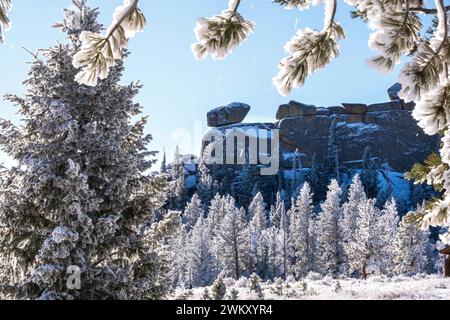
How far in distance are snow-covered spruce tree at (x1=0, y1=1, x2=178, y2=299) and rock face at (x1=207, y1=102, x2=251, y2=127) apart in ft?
399

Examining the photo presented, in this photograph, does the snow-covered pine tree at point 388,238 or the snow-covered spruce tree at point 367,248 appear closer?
the snow-covered spruce tree at point 367,248

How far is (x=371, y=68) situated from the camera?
171 cm

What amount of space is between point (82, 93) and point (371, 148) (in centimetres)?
11251

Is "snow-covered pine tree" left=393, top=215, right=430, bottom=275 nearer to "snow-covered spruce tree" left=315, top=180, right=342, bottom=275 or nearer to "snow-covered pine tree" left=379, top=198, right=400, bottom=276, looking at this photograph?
"snow-covered pine tree" left=379, top=198, right=400, bottom=276

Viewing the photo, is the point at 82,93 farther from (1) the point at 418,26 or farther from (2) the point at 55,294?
(1) the point at 418,26

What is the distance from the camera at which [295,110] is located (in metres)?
126

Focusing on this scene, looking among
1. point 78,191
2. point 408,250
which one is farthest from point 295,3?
point 408,250

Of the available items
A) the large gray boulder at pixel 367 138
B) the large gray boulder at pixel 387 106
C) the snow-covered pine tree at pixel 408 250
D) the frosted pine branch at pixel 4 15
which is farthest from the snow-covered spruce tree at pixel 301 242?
the large gray boulder at pixel 387 106

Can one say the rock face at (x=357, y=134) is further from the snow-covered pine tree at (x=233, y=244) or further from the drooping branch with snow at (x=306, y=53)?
the drooping branch with snow at (x=306, y=53)

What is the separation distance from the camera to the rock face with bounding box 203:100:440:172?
116062 millimetres

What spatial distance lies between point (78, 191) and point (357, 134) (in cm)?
11519

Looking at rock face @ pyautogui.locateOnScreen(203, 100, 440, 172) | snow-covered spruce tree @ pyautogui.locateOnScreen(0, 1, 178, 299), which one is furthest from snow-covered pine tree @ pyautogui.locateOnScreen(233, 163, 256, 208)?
snow-covered spruce tree @ pyautogui.locateOnScreen(0, 1, 178, 299)

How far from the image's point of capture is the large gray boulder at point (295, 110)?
12412 centimetres
